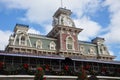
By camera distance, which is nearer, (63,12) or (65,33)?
(65,33)

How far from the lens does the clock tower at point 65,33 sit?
5048 centimetres

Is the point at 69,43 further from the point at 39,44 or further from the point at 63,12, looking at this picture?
the point at 63,12

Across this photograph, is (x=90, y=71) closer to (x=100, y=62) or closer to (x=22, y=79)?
(x=100, y=62)

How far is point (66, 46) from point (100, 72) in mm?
17754

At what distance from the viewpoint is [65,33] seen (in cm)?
5197

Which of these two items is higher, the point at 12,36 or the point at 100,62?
the point at 12,36

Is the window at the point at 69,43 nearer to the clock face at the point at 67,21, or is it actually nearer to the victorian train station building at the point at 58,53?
the victorian train station building at the point at 58,53

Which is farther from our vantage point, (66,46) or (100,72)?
(66,46)

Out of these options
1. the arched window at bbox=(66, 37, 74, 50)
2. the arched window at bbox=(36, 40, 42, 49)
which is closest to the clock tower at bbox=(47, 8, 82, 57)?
the arched window at bbox=(66, 37, 74, 50)

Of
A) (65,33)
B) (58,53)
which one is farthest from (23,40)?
(65,33)

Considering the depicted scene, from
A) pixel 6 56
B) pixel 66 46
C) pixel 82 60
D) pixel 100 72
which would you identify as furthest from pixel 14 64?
pixel 66 46

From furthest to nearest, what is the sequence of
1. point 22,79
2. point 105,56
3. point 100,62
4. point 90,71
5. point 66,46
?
point 105,56 → point 66,46 → point 100,62 → point 90,71 → point 22,79

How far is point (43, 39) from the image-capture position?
51188 mm

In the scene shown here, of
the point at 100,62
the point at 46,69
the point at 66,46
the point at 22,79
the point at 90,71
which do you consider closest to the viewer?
the point at 22,79
